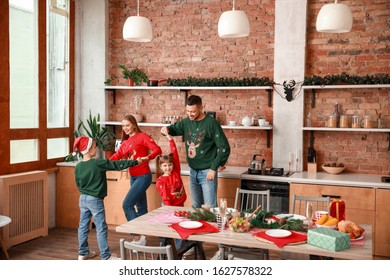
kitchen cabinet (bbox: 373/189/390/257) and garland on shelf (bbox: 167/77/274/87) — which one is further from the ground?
garland on shelf (bbox: 167/77/274/87)

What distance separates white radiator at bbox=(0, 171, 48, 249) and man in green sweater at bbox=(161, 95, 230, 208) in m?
2.05

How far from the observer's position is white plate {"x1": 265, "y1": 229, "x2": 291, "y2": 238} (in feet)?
10.7

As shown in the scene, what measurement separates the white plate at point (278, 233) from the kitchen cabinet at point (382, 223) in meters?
2.11

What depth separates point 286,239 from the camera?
3211 mm

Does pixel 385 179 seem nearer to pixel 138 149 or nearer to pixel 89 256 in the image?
pixel 138 149

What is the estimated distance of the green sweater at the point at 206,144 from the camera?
4957 millimetres

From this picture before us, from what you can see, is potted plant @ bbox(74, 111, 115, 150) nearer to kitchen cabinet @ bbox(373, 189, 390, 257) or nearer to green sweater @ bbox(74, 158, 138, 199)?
green sweater @ bbox(74, 158, 138, 199)

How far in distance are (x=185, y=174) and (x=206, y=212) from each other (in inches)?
80.7

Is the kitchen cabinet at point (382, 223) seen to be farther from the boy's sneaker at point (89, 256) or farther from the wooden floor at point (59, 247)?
the boy's sneaker at point (89, 256)

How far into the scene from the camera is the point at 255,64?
6262 millimetres

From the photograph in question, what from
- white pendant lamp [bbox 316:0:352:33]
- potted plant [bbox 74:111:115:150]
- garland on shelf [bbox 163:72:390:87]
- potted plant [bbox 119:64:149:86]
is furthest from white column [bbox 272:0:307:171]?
potted plant [bbox 74:111:115:150]

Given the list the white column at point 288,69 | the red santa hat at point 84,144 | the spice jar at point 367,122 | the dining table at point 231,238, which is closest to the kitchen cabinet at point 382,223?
the spice jar at point 367,122

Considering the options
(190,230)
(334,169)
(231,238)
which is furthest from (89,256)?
(334,169)
